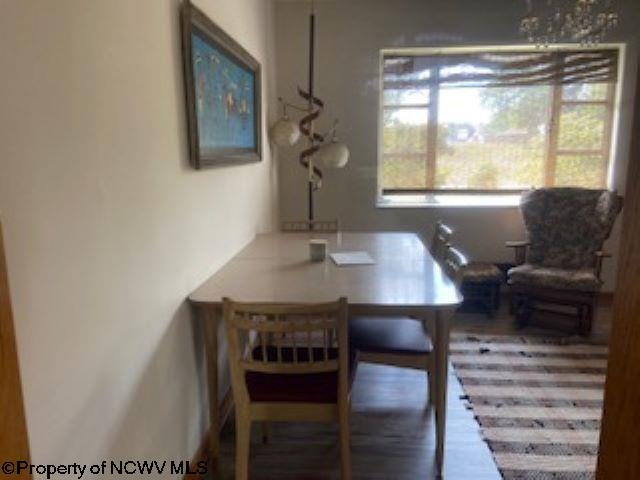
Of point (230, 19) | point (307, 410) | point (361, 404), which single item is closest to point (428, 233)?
point (361, 404)

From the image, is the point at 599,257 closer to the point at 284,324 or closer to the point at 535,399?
the point at 535,399

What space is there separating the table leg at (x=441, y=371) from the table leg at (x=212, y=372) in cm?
88

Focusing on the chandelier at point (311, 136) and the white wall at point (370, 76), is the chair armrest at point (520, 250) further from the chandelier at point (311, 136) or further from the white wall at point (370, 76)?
the chandelier at point (311, 136)

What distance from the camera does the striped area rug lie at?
203 centimetres

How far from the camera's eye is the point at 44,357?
3.37 feet

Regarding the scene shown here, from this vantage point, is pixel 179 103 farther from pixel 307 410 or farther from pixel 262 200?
pixel 262 200

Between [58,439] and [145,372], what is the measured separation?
45cm

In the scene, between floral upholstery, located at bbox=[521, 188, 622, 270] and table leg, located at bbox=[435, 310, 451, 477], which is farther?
floral upholstery, located at bbox=[521, 188, 622, 270]

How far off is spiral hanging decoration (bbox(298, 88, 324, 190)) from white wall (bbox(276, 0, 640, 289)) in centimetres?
14

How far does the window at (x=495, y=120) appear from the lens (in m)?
3.97

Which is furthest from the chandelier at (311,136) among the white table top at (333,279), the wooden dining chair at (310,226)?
the white table top at (333,279)

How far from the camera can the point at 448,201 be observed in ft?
13.8

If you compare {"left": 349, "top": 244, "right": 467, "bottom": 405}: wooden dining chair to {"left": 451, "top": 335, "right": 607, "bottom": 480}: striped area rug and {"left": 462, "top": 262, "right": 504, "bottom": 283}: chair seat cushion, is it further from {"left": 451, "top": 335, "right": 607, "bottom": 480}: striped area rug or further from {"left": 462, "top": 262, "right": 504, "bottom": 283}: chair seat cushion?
{"left": 462, "top": 262, "right": 504, "bottom": 283}: chair seat cushion

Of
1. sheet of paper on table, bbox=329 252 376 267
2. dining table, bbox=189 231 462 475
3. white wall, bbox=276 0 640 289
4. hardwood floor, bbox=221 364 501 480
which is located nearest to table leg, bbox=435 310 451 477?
dining table, bbox=189 231 462 475
